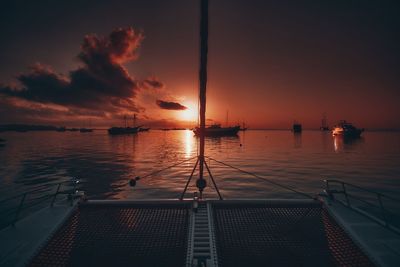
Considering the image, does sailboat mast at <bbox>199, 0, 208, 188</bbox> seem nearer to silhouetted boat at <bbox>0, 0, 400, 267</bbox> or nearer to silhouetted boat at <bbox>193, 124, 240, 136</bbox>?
silhouetted boat at <bbox>0, 0, 400, 267</bbox>

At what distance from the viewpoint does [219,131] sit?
148 meters

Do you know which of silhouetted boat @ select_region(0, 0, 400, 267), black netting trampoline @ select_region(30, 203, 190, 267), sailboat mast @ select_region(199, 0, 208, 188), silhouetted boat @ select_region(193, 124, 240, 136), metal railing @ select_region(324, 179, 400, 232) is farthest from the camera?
silhouetted boat @ select_region(193, 124, 240, 136)

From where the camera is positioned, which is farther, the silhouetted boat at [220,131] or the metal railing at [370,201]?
the silhouetted boat at [220,131]

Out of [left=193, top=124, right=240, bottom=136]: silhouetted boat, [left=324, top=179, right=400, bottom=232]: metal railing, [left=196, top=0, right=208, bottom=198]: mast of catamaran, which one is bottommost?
[left=324, top=179, right=400, bottom=232]: metal railing

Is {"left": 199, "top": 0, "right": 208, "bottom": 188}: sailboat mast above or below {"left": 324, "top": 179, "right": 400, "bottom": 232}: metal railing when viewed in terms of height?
above

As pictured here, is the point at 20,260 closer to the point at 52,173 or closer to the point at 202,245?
the point at 202,245

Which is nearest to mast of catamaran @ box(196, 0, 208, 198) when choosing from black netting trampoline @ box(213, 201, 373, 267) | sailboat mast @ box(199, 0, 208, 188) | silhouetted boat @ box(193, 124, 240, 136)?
Answer: sailboat mast @ box(199, 0, 208, 188)

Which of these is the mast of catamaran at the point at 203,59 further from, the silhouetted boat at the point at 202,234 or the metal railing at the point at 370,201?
the metal railing at the point at 370,201

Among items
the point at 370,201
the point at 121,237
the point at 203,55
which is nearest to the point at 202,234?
the point at 121,237

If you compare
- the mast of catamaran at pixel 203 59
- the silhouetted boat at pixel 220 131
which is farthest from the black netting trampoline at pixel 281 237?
the silhouetted boat at pixel 220 131

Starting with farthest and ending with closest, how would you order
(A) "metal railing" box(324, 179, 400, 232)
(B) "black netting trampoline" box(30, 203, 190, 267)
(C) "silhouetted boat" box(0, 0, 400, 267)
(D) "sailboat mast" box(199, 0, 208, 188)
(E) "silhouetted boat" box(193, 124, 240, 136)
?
(E) "silhouetted boat" box(193, 124, 240, 136), (A) "metal railing" box(324, 179, 400, 232), (D) "sailboat mast" box(199, 0, 208, 188), (B) "black netting trampoline" box(30, 203, 190, 267), (C) "silhouetted boat" box(0, 0, 400, 267)

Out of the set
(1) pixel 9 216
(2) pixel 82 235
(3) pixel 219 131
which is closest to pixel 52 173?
(1) pixel 9 216

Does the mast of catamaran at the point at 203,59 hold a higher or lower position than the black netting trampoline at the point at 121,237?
higher

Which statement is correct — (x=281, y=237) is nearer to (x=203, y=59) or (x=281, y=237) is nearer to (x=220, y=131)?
(x=203, y=59)
